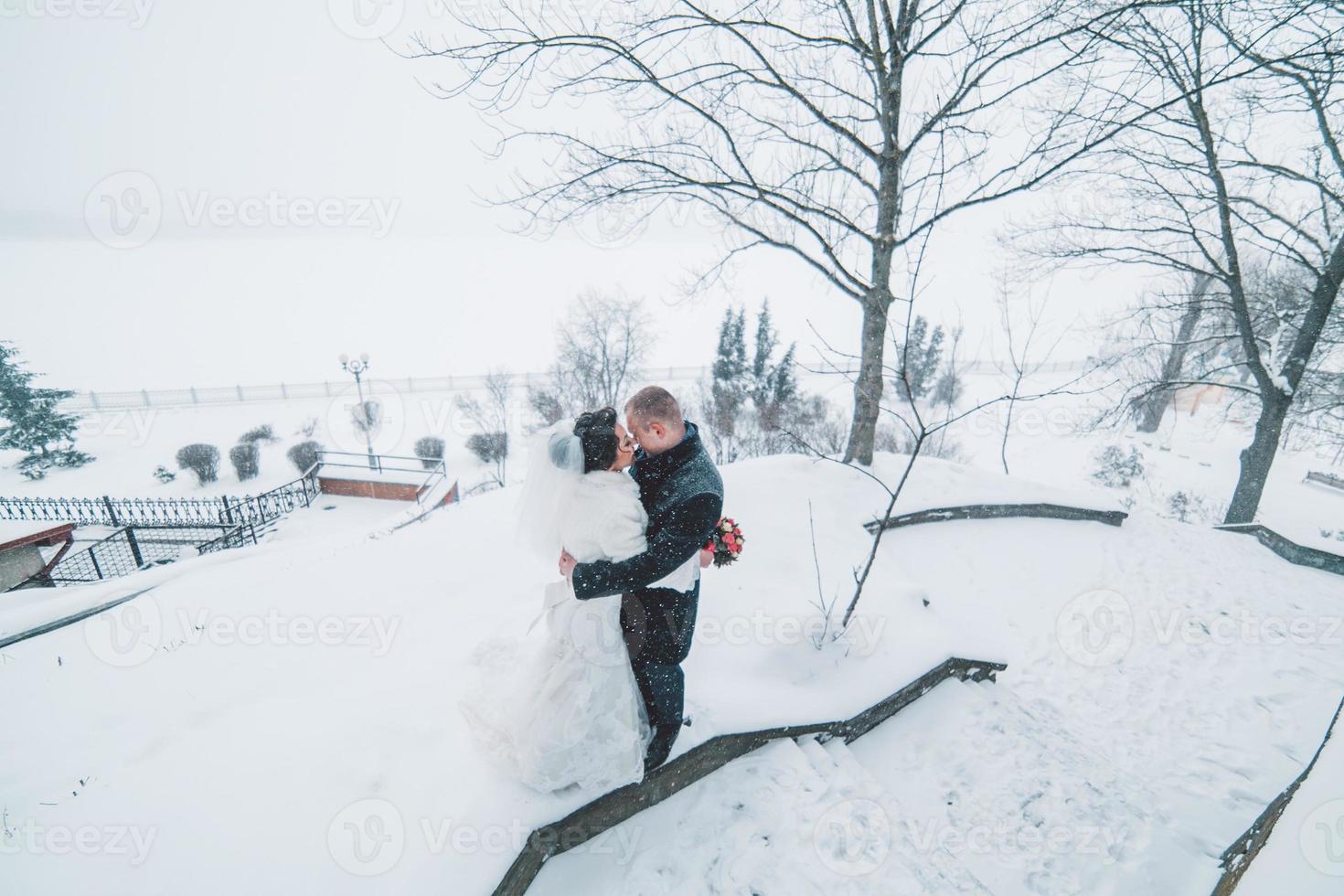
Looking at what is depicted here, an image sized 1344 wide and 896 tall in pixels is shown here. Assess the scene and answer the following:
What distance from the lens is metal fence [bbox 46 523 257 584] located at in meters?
8.91

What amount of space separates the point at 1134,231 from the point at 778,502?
9411 mm

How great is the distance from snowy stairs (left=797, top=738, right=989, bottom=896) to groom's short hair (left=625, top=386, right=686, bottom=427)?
2.29m

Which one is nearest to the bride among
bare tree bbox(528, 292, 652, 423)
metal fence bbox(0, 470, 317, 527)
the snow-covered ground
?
the snow-covered ground

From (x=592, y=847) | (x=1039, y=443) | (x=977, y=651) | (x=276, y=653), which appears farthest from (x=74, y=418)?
(x=1039, y=443)

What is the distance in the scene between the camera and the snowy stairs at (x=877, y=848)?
237cm

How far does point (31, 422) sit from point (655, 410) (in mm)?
30418

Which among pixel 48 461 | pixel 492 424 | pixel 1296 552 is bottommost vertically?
pixel 48 461

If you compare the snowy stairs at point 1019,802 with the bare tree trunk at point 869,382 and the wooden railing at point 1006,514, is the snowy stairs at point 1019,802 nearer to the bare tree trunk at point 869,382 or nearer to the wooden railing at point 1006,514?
the wooden railing at point 1006,514

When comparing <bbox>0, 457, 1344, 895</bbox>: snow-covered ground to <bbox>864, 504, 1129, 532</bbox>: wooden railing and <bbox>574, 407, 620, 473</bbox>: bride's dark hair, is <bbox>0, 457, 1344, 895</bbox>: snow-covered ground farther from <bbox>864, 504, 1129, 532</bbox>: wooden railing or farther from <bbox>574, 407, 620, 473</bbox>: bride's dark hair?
<bbox>574, 407, 620, 473</bbox>: bride's dark hair

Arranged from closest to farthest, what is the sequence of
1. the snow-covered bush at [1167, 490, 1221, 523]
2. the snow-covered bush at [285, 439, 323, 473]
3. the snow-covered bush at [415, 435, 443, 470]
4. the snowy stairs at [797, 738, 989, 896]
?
1. the snowy stairs at [797, 738, 989, 896]
2. the snow-covered bush at [1167, 490, 1221, 523]
3. the snow-covered bush at [285, 439, 323, 473]
4. the snow-covered bush at [415, 435, 443, 470]

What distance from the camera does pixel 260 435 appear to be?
872 inches

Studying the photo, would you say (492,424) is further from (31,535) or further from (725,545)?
(725,545)

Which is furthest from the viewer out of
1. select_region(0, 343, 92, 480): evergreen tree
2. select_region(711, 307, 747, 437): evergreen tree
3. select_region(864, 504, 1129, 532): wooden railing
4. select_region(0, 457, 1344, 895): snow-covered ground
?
select_region(711, 307, 747, 437): evergreen tree

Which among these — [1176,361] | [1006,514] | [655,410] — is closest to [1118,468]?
[1176,361]
